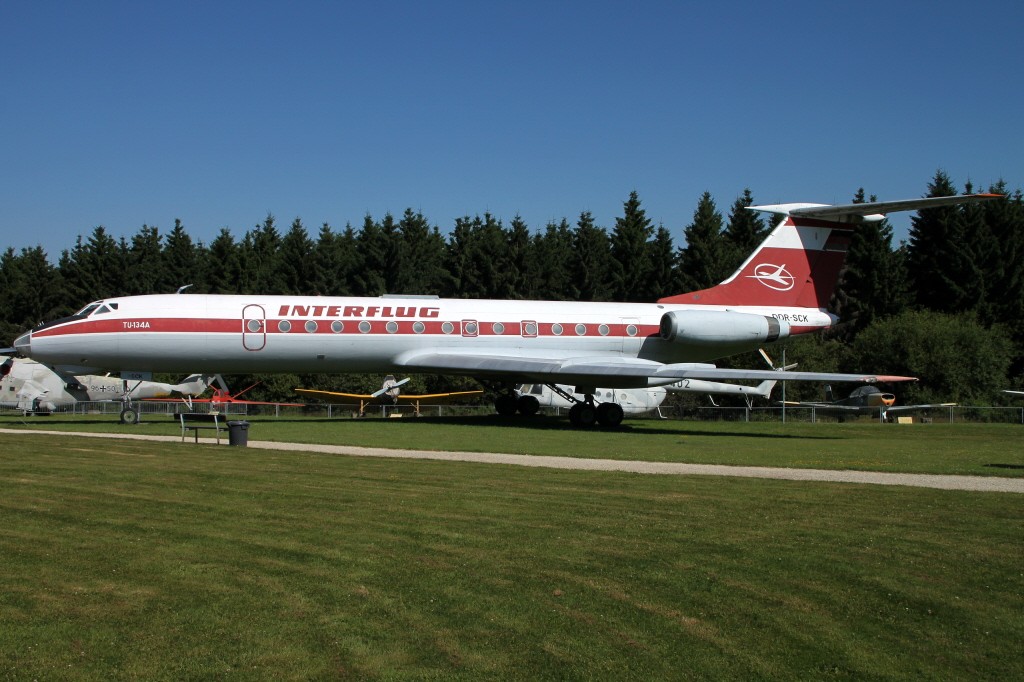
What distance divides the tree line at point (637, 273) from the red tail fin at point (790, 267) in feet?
51.7

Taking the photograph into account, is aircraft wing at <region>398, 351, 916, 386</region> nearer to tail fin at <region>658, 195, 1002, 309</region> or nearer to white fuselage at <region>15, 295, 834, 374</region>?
white fuselage at <region>15, 295, 834, 374</region>

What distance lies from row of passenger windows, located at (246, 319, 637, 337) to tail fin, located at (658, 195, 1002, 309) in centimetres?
499

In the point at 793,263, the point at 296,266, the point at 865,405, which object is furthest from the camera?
the point at 296,266

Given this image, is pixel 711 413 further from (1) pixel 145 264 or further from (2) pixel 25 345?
(1) pixel 145 264

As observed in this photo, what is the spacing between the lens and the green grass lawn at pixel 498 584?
6.59m

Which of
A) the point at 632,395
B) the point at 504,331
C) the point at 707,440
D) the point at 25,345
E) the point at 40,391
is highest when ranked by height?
the point at 504,331

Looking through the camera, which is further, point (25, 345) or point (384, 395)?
point (384, 395)

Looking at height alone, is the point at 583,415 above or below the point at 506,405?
below

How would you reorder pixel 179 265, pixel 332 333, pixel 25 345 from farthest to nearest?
pixel 179 265 → pixel 332 333 → pixel 25 345

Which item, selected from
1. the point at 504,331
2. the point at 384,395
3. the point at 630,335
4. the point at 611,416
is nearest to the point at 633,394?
the point at 630,335

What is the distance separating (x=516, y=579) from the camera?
8.29 meters

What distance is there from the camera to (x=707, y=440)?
86.7 feet

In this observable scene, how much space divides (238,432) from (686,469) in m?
9.40

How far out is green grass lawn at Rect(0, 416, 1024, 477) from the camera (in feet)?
65.2
